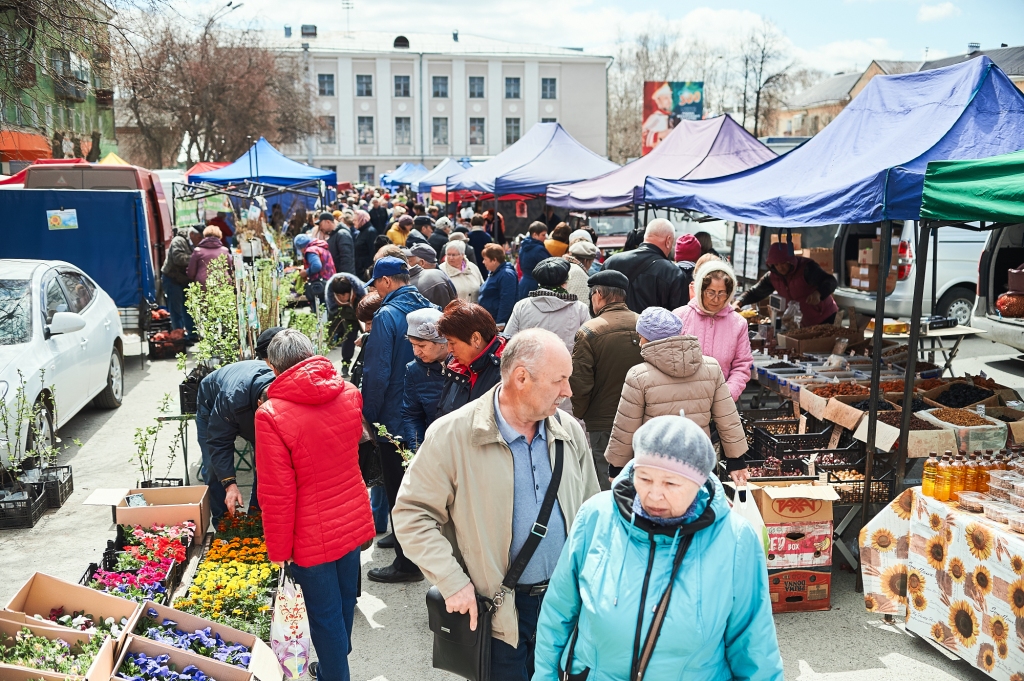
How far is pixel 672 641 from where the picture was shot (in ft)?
7.06

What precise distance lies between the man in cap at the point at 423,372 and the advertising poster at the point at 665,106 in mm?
23059

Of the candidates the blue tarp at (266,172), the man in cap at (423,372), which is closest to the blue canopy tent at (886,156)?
the man in cap at (423,372)

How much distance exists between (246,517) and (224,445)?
873 millimetres

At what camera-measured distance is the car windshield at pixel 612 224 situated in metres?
18.7

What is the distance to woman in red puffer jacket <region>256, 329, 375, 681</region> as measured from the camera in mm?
3406

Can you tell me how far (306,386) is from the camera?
344 centimetres

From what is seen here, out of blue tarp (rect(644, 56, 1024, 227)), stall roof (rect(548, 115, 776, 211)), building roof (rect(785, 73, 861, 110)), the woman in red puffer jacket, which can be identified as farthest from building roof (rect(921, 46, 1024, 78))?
the woman in red puffer jacket

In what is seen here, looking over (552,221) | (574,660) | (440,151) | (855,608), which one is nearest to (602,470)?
(855,608)

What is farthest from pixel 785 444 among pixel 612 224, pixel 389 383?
pixel 612 224

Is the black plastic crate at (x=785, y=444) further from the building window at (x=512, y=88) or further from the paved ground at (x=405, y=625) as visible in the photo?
the building window at (x=512, y=88)

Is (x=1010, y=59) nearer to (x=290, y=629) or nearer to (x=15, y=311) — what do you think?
(x=15, y=311)

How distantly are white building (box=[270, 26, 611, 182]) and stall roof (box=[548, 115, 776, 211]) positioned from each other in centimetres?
5280

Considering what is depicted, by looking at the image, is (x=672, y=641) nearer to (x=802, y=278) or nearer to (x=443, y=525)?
(x=443, y=525)

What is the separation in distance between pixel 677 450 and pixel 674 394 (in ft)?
7.65
